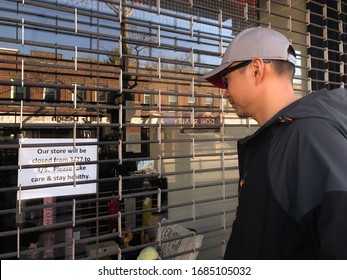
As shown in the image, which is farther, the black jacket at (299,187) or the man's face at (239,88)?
the man's face at (239,88)

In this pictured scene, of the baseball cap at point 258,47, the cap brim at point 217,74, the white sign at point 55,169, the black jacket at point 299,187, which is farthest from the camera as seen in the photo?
the white sign at point 55,169

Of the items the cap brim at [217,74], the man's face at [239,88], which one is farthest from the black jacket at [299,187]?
the cap brim at [217,74]

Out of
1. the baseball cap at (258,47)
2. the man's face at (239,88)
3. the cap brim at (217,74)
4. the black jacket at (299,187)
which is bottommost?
the black jacket at (299,187)

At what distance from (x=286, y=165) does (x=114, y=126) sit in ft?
5.52

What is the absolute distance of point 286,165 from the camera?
105 cm

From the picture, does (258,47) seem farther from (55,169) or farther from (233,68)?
(55,169)

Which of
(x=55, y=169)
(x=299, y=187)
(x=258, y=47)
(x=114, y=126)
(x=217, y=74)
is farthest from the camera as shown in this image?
(x=114, y=126)

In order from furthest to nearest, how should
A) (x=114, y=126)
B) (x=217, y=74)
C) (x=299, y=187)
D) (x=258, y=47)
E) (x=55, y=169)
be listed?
(x=114, y=126)
(x=55, y=169)
(x=217, y=74)
(x=258, y=47)
(x=299, y=187)

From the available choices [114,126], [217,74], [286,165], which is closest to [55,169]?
[114,126]

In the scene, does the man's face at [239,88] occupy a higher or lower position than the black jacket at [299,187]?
higher

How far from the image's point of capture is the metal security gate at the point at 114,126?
90.8 inches

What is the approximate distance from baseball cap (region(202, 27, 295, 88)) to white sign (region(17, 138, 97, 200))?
1373 millimetres

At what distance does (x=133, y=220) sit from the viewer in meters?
2.85

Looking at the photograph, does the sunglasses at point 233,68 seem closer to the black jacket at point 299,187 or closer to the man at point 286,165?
the man at point 286,165
